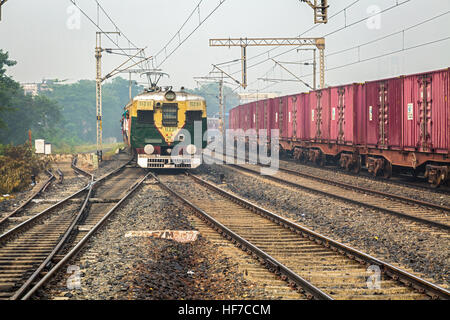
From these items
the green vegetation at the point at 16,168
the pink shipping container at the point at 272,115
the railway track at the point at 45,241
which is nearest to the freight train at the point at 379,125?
the pink shipping container at the point at 272,115

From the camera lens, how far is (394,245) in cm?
840

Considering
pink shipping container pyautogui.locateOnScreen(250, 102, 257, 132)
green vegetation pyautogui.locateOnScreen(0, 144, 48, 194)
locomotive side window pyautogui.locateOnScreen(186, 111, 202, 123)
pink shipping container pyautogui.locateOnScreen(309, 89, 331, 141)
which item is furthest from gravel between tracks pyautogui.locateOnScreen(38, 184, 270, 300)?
pink shipping container pyautogui.locateOnScreen(250, 102, 257, 132)

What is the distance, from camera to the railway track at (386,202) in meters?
10.4

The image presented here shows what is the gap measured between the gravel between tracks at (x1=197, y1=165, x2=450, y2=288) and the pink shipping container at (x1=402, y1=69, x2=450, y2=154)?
12.6 feet

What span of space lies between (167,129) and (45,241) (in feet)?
35.9

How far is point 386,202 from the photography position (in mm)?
Result: 12820

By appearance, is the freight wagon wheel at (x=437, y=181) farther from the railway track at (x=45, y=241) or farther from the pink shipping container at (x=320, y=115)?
the railway track at (x=45, y=241)

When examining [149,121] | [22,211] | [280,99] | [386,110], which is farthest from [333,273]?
[280,99]

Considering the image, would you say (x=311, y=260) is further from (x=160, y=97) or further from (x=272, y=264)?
(x=160, y=97)

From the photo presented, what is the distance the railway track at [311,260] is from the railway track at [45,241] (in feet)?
8.27
